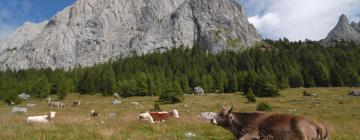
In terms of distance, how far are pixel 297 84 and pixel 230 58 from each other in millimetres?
48232

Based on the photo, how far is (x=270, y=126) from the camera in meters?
8.58

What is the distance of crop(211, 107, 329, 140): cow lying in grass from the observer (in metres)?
7.93

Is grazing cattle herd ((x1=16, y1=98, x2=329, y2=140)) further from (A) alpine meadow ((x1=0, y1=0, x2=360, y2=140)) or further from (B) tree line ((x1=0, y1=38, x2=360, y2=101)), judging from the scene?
(B) tree line ((x1=0, y1=38, x2=360, y2=101))

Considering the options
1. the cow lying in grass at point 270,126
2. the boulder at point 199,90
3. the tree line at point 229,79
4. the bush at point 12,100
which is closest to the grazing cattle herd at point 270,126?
the cow lying in grass at point 270,126

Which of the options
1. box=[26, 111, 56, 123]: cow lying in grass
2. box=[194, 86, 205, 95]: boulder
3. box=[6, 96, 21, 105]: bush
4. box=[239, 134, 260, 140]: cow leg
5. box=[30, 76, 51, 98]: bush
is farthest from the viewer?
box=[194, 86, 205, 95]: boulder

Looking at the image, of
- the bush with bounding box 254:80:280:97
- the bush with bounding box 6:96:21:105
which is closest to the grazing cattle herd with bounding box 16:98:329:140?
the bush with bounding box 254:80:280:97

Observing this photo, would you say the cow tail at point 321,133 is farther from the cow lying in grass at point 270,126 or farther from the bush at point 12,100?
the bush at point 12,100

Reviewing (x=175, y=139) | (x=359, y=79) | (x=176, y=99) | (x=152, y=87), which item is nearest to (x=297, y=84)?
(x=359, y=79)

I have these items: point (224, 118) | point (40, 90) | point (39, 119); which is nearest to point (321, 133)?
point (224, 118)

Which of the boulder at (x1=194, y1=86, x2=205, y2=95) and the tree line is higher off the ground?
the tree line

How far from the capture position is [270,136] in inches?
335

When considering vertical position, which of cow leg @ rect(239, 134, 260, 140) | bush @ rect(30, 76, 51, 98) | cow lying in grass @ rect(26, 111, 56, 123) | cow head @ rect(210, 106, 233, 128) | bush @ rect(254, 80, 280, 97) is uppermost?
bush @ rect(30, 76, 51, 98)

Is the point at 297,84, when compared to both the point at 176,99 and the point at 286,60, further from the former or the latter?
the point at 176,99

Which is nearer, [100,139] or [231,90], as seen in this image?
[100,139]
